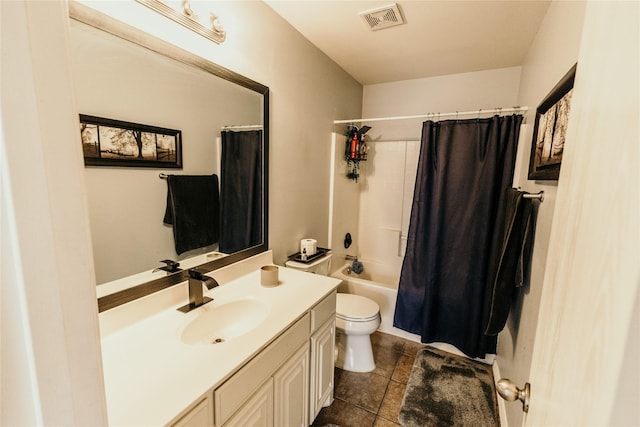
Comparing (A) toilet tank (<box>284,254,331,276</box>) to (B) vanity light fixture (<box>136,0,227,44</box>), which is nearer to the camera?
(B) vanity light fixture (<box>136,0,227,44</box>)

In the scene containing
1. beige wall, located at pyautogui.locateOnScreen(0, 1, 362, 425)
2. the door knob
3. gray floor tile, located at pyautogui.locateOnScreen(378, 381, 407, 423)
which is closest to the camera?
beige wall, located at pyautogui.locateOnScreen(0, 1, 362, 425)

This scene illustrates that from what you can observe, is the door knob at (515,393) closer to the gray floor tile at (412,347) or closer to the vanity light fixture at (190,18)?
the vanity light fixture at (190,18)

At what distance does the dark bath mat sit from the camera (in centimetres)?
169

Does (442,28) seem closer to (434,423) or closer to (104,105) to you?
(104,105)

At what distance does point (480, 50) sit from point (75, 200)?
2.62 meters

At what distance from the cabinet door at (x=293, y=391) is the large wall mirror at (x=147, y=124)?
63cm

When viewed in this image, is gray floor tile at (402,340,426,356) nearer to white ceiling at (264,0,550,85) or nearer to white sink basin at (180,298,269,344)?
white sink basin at (180,298,269,344)

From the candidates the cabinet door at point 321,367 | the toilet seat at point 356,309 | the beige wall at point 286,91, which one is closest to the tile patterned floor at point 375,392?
the cabinet door at point 321,367

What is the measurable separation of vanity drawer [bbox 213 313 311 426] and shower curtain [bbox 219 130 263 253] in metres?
0.61

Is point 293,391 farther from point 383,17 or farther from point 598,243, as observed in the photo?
point 383,17

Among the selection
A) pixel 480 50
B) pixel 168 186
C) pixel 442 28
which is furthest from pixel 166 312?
pixel 480 50

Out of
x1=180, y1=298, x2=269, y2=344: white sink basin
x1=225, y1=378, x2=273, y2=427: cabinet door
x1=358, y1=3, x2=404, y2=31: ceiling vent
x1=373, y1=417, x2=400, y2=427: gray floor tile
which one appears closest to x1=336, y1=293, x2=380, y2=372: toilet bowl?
x1=373, y1=417, x2=400, y2=427: gray floor tile

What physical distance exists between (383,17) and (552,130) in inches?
45.2

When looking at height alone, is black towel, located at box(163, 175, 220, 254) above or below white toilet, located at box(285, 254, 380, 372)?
above
